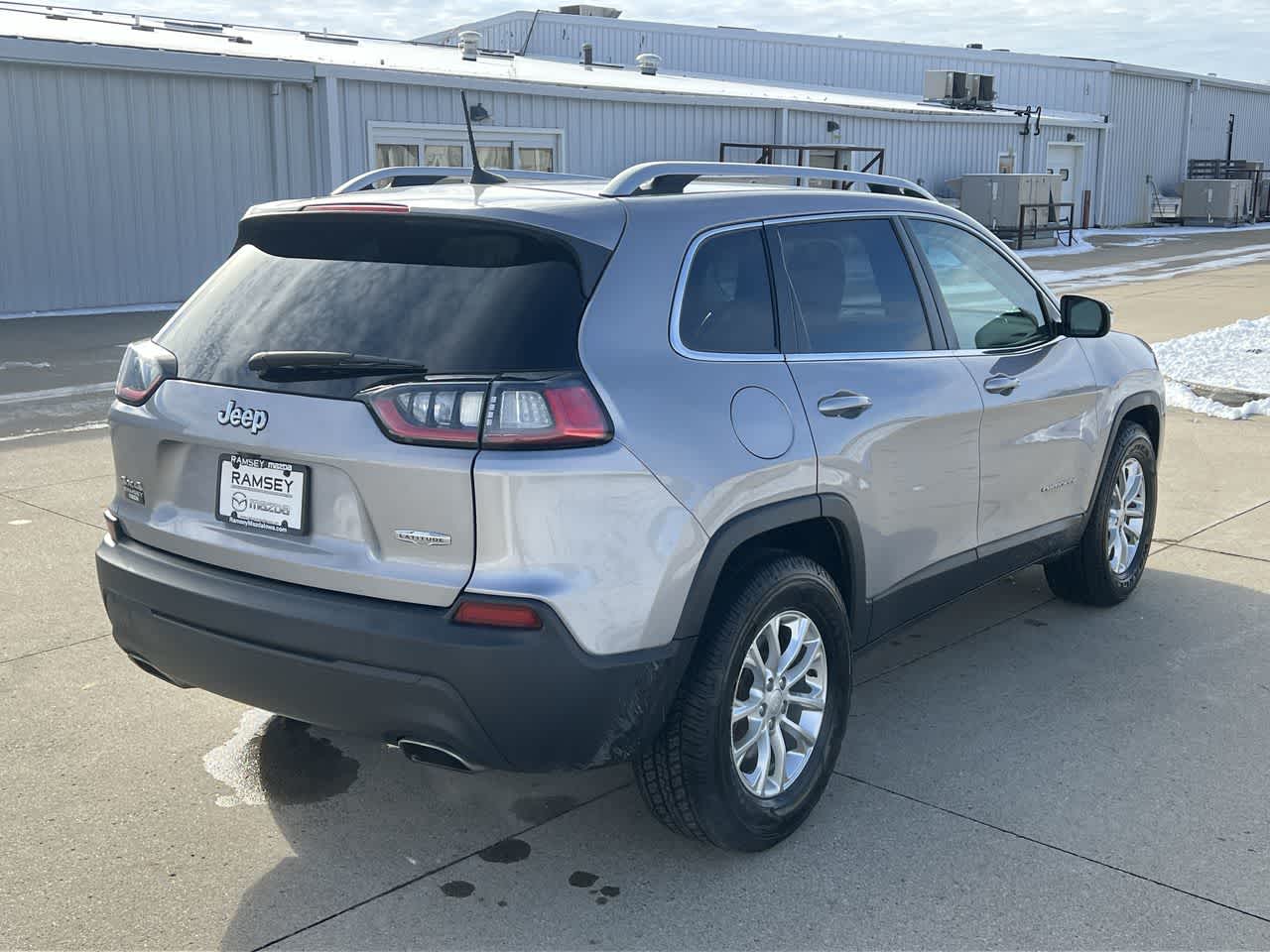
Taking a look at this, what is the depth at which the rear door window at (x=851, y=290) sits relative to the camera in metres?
3.78

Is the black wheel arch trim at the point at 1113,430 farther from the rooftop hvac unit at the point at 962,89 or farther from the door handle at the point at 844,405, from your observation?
the rooftop hvac unit at the point at 962,89

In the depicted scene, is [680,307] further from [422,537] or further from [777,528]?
[422,537]

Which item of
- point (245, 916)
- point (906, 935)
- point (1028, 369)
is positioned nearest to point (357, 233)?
point (245, 916)

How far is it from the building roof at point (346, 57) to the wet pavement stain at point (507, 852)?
565 inches

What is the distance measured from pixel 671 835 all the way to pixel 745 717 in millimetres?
424

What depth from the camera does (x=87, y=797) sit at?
12.4 ft

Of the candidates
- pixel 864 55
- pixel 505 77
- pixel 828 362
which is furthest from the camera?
pixel 864 55

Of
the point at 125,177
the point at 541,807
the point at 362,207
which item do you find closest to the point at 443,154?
the point at 125,177

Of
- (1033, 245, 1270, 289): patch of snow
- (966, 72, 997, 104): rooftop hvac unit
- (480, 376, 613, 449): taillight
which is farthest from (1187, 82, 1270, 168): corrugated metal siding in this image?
(480, 376, 613, 449): taillight

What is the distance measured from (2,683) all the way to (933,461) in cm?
322

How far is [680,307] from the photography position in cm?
334

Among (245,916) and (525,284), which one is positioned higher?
(525,284)

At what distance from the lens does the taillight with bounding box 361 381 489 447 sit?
9.69 ft

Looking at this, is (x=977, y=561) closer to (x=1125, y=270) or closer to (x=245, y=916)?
(x=245, y=916)
